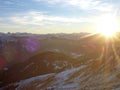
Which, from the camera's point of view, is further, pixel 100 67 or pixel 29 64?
pixel 29 64

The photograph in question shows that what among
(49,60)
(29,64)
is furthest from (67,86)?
(49,60)

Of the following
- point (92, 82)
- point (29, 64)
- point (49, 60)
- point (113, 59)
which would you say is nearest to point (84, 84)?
point (92, 82)

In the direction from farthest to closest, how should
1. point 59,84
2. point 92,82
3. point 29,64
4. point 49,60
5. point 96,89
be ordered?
1. point 49,60
2. point 29,64
3. point 59,84
4. point 92,82
5. point 96,89

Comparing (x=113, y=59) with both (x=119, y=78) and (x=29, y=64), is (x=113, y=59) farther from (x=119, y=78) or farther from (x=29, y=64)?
(x=29, y=64)

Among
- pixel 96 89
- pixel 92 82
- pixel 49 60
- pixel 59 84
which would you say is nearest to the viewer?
pixel 96 89

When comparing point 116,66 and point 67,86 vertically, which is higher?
point 116,66

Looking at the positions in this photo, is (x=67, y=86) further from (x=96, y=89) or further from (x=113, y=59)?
(x=113, y=59)

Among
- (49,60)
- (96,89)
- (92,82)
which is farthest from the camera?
(49,60)

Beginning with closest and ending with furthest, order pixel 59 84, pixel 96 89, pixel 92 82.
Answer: pixel 96 89 → pixel 92 82 → pixel 59 84

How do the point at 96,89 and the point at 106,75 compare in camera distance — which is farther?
the point at 106,75
